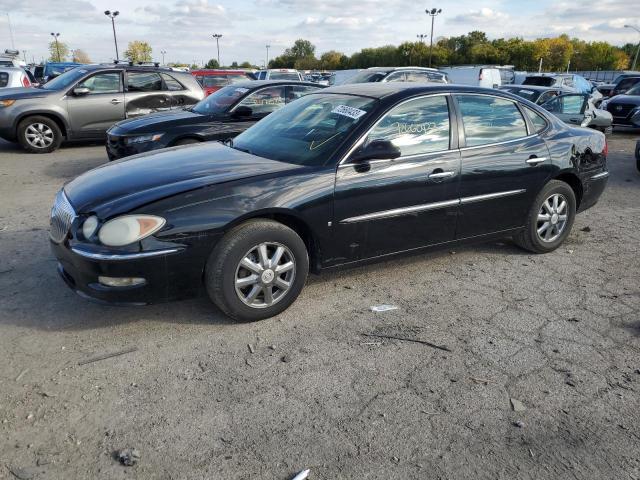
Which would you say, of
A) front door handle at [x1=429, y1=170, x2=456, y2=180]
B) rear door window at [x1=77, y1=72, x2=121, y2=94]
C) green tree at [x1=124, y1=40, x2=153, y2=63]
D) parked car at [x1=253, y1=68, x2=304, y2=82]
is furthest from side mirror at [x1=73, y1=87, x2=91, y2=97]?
green tree at [x1=124, y1=40, x2=153, y2=63]

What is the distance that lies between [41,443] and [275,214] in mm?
1913

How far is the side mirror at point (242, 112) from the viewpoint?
739cm

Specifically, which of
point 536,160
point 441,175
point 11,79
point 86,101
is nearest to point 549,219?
point 536,160

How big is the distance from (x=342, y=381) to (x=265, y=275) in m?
0.95

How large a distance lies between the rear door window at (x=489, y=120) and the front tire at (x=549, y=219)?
0.66 m

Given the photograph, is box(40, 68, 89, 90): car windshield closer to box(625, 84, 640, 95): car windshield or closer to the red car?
the red car

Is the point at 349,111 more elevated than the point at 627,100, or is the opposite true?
the point at 349,111

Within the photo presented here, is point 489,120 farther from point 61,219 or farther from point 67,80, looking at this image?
point 67,80

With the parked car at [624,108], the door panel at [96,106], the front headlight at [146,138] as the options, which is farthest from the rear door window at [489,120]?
the parked car at [624,108]

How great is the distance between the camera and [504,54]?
223 ft

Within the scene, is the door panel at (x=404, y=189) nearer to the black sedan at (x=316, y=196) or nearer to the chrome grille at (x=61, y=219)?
the black sedan at (x=316, y=196)

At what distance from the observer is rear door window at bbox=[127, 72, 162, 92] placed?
35.4 feet

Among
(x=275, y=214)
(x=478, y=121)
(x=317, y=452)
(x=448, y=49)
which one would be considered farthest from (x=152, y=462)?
(x=448, y=49)

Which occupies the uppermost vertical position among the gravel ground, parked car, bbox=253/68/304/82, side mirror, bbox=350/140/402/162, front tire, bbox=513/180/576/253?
parked car, bbox=253/68/304/82
